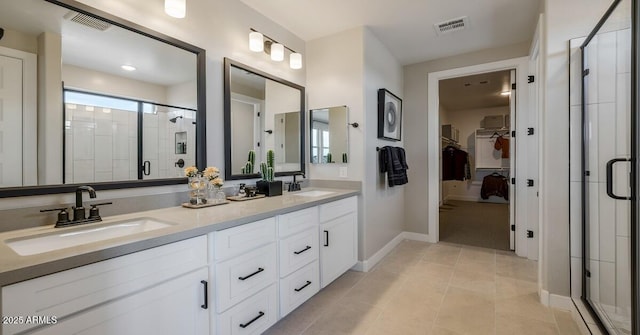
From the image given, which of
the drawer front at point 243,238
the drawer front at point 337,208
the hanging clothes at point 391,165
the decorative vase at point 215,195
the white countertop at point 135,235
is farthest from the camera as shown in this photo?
the hanging clothes at point 391,165

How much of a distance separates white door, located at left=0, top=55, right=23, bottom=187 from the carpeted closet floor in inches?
168

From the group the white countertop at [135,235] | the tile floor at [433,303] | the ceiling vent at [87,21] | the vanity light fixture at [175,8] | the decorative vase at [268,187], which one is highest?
the vanity light fixture at [175,8]

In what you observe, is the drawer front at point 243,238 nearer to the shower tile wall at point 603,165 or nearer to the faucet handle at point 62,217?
the faucet handle at point 62,217

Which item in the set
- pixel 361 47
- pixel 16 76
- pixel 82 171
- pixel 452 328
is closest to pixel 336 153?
pixel 361 47

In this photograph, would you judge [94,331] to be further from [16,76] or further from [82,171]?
[16,76]

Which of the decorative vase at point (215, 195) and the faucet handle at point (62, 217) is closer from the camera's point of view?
the faucet handle at point (62, 217)

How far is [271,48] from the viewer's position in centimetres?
262

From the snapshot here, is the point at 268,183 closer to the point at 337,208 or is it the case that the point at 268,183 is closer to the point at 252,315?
the point at 337,208

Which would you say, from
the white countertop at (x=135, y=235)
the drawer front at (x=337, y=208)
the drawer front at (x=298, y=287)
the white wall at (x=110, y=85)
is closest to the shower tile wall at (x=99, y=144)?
the white wall at (x=110, y=85)

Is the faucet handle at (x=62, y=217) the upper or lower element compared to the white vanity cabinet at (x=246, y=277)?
upper

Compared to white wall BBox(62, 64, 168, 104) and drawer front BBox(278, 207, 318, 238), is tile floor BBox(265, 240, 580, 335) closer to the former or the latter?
drawer front BBox(278, 207, 318, 238)

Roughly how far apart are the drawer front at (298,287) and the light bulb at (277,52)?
6.05ft

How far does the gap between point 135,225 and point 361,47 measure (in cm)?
251

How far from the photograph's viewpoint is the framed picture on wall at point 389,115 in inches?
128
